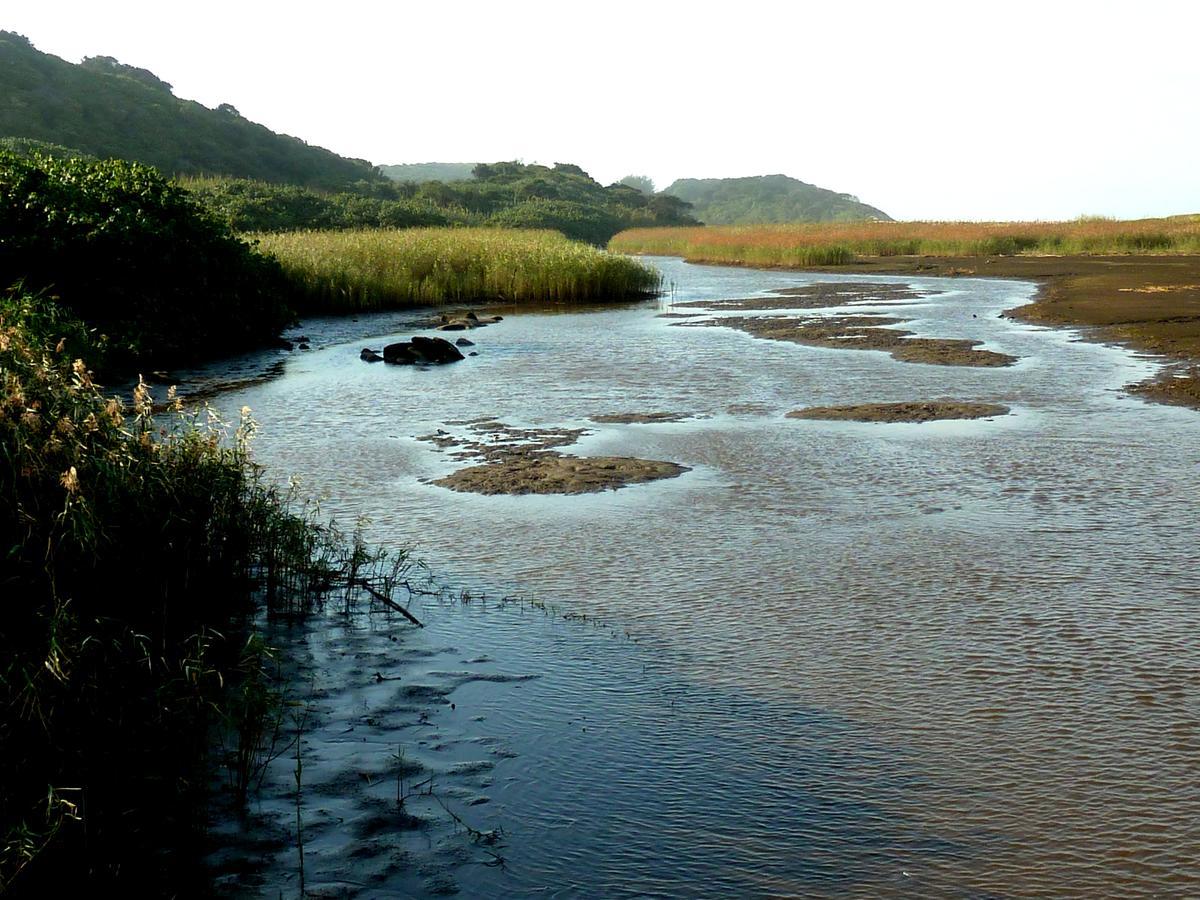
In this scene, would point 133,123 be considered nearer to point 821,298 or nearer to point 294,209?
point 294,209

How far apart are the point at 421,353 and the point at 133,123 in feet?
174

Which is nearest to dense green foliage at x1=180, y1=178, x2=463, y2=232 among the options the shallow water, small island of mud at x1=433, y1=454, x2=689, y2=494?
small island of mud at x1=433, y1=454, x2=689, y2=494

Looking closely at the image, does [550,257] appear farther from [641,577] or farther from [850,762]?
[850,762]

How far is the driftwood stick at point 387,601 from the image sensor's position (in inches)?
223

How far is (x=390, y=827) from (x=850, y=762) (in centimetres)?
160

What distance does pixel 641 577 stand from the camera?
641 cm

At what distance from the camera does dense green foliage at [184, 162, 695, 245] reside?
142 feet

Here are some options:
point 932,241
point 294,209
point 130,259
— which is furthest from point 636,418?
point 932,241

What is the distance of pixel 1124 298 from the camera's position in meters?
22.5

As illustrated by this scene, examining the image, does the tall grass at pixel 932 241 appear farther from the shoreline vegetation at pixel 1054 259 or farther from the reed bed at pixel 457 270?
the reed bed at pixel 457 270

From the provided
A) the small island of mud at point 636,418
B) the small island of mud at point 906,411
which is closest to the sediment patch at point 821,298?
the small island of mud at point 906,411

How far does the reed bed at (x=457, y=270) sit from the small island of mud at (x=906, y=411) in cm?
1543

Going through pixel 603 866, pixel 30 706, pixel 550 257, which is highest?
pixel 550 257

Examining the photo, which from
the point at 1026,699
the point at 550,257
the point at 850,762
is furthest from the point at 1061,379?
the point at 550,257
